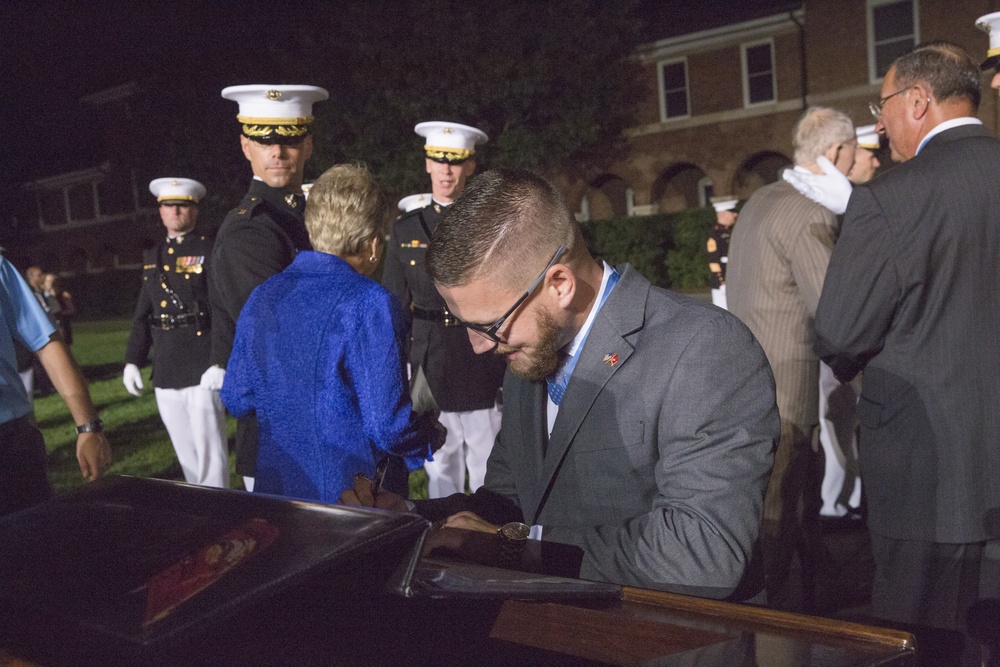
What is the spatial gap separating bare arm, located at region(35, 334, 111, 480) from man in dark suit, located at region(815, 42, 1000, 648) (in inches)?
109

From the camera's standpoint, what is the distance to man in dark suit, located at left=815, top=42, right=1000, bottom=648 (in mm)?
2625

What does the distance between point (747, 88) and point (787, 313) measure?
26451 millimetres

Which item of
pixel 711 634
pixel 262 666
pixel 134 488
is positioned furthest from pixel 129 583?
pixel 711 634

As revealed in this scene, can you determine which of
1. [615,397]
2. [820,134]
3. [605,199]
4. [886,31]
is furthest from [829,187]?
[605,199]

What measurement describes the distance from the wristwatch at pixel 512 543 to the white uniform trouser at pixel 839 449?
4.04 metres

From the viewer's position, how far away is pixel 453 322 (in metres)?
5.27

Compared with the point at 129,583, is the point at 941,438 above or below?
below

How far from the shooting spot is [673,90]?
29.5 metres

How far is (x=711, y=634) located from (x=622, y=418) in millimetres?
778

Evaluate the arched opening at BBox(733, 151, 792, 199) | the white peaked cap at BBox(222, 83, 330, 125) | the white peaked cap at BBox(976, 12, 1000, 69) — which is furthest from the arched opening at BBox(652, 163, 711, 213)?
the white peaked cap at BBox(976, 12, 1000, 69)

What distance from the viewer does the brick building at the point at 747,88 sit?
82.3ft

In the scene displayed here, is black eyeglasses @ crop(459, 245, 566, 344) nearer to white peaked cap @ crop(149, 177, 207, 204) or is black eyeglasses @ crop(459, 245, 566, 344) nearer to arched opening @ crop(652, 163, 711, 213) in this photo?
white peaked cap @ crop(149, 177, 207, 204)

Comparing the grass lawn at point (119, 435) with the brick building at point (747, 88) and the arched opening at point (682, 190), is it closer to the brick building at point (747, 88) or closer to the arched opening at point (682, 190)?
the brick building at point (747, 88)

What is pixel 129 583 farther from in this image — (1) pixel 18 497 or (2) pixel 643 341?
(1) pixel 18 497
